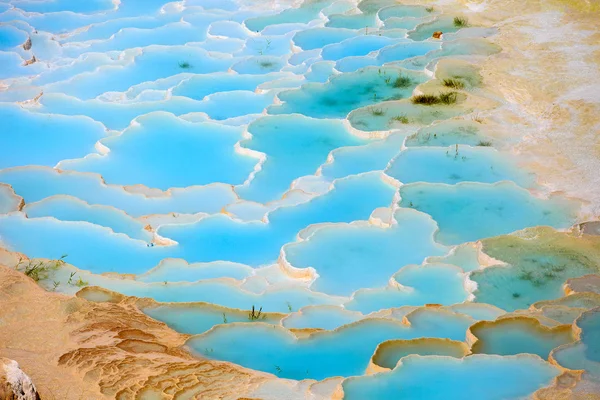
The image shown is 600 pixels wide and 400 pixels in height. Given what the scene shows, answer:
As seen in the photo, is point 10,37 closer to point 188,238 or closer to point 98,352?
point 188,238

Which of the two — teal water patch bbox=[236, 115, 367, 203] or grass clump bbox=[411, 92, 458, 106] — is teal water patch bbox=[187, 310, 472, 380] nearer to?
teal water patch bbox=[236, 115, 367, 203]

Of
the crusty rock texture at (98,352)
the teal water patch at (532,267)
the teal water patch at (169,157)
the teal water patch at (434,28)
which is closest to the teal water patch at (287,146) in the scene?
the teal water patch at (169,157)

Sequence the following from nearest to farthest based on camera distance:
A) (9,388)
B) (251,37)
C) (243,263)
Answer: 1. (9,388)
2. (243,263)
3. (251,37)

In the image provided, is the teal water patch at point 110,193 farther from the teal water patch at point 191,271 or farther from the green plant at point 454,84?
the green plant at point 454,84

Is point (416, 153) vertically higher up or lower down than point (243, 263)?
higher up

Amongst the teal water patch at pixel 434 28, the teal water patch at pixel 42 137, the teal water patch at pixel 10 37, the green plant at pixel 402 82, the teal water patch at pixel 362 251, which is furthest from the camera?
the teal water patch at pixel 10 37

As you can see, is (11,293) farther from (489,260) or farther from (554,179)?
(554,179)

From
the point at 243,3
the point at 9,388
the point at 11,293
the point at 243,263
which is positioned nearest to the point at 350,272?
the point at 243,263
